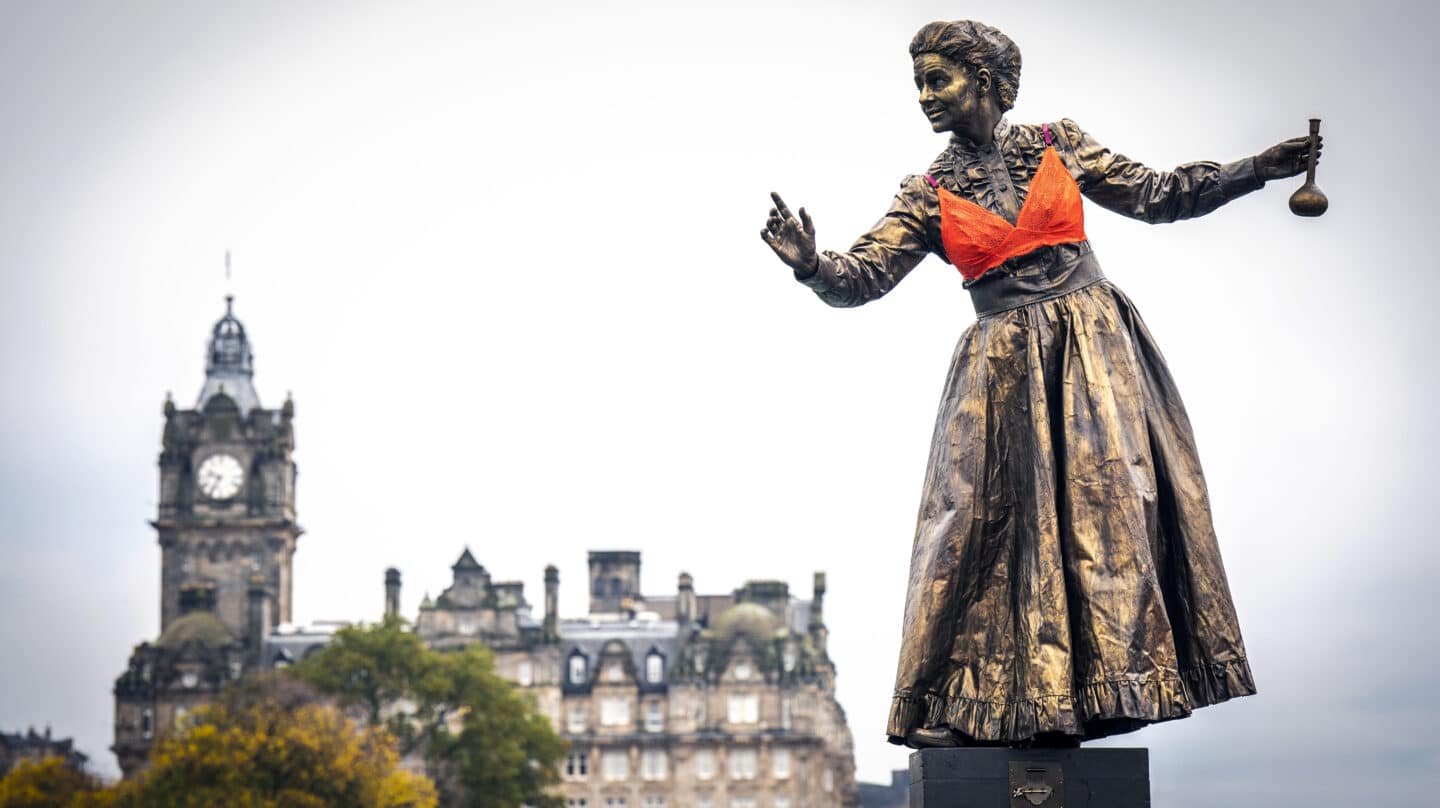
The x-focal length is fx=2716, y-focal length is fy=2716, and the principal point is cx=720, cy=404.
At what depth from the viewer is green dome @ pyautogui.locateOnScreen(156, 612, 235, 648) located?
129 m

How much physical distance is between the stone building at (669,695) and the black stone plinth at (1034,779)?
113 metres

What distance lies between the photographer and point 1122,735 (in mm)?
13234

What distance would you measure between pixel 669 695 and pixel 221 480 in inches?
1138

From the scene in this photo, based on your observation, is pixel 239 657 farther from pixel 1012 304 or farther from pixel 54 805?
pixel 1012 304

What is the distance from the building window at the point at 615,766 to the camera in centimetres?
12700

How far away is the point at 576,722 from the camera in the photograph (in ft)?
417

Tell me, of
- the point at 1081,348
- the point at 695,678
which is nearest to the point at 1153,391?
the point at 1081,348

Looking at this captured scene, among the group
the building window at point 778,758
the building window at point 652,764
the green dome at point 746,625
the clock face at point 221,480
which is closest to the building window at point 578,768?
the building window at point 652,764

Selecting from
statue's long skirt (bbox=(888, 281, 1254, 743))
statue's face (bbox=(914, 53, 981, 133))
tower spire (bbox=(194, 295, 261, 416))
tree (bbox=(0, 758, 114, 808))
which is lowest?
tree (bbox=(0, 758, 114, 808))

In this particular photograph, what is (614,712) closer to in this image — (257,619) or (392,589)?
(392,589)

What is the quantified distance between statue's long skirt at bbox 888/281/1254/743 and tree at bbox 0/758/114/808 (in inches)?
2532

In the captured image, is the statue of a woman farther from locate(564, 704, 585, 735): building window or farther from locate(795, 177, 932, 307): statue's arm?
locate(564, 704, 585, 735): building window

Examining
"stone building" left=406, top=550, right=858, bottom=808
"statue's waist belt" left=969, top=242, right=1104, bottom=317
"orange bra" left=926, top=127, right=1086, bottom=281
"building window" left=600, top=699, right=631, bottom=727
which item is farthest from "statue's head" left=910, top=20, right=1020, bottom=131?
"building window" left=600, top=699, right=631, bottom=727

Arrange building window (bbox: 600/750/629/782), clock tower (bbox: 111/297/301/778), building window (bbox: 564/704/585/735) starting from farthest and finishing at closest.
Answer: clock tower (bbox: 111/297/301/778)
building window (bbox: 600/750/629/782)
building window (bbox: 564/704/585/735)
